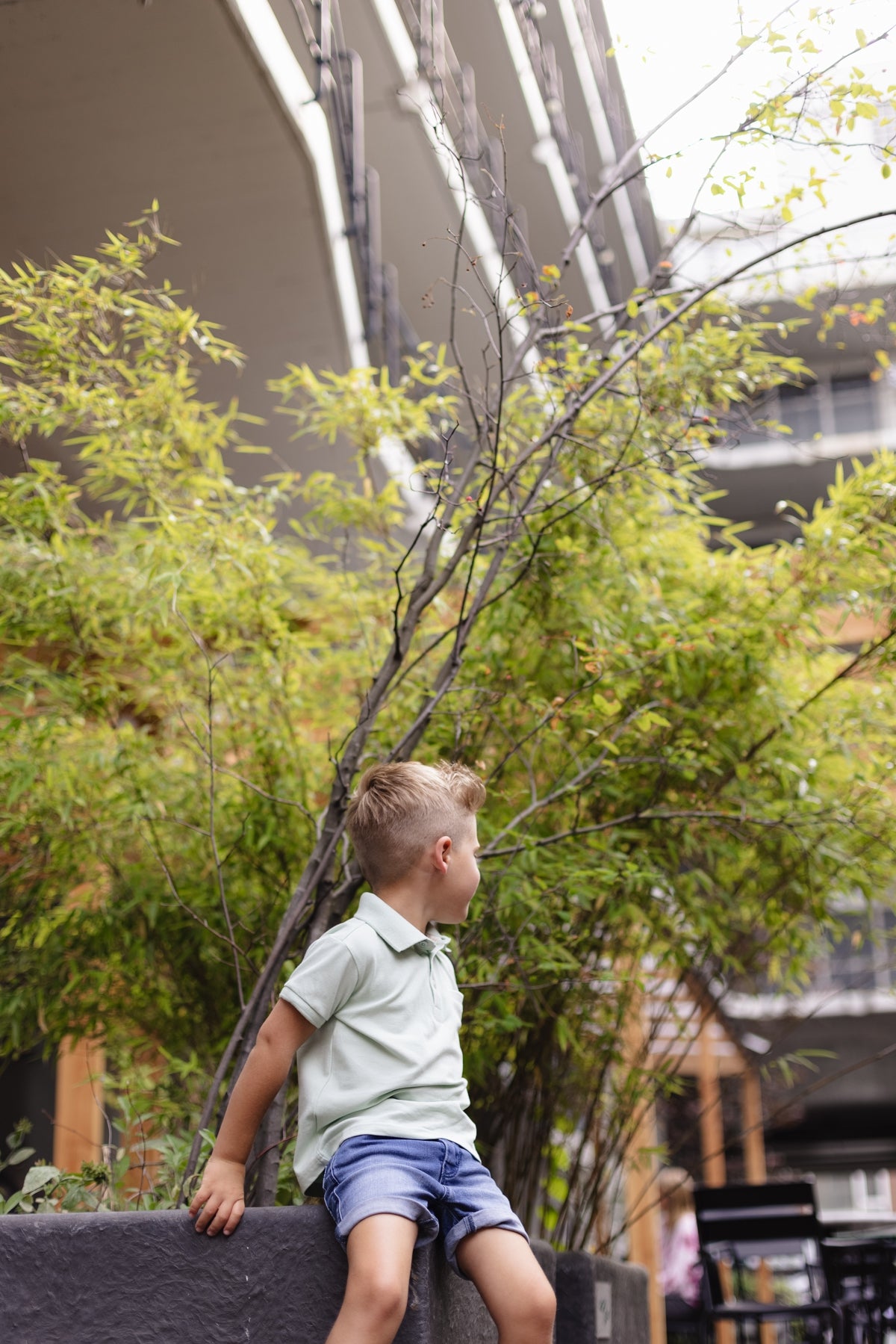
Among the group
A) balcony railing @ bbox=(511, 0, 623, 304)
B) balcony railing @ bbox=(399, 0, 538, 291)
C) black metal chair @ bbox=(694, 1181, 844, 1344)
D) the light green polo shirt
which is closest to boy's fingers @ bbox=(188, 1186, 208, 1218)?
the light green polo shirt

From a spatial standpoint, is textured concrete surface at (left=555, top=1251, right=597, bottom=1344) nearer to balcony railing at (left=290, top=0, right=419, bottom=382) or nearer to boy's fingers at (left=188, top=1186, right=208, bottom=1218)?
boy's fingers at (left=188, top=1186, right=208, bottom=1218)

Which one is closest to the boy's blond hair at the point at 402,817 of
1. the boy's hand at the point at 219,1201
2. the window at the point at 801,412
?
the boy's hand at the point at 219,1201

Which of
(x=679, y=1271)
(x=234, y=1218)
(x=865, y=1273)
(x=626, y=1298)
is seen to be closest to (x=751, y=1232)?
(x=865, y=1273)

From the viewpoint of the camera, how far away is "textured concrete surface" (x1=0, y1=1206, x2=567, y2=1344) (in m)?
1.32

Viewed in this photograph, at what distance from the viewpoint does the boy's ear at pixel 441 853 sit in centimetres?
151

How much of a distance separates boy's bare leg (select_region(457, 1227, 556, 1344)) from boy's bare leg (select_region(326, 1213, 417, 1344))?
10cm

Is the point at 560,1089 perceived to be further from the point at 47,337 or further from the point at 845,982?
the point at 845,982

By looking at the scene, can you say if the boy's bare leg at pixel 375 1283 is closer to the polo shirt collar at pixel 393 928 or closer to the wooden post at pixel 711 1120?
the polo shirt collar at pixel 393 928

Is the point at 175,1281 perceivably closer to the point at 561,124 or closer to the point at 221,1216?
the point at 221,1216

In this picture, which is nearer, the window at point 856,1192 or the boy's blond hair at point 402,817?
the boy's blond hair at point 402,817

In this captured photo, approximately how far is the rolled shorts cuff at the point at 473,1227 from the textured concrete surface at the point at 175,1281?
0.10 ft

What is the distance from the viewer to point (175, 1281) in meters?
1.35

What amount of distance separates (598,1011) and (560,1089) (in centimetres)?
22

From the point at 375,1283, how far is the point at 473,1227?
162 millimetres
